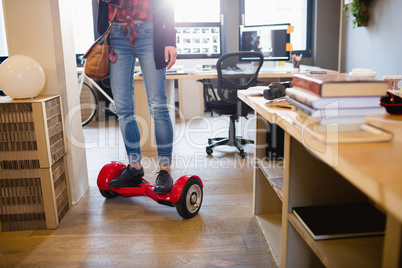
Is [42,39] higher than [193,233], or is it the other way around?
[42,39]


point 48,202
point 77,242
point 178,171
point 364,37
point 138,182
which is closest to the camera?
point 77,242

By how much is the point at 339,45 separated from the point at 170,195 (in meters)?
4.15

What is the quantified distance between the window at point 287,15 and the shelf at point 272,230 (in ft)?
13.4

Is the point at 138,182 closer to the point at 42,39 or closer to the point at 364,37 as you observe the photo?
the point at 42,39

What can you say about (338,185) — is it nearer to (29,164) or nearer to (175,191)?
(175,191)

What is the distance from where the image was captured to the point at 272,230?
1763 millimetres

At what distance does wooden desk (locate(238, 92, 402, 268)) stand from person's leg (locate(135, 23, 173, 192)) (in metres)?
0.57

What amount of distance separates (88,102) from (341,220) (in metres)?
4.30

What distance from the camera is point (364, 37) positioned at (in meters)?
4.41

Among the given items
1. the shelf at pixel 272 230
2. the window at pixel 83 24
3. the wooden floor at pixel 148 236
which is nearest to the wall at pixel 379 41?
the wooden floor at pixel 148 236

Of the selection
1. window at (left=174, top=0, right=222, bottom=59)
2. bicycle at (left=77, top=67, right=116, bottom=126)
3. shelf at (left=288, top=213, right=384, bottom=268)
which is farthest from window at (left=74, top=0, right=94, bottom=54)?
shelf at (left=288, top=213, right=384, bottom=268)

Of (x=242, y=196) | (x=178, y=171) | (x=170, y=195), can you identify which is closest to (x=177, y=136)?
(x=178, y=171)

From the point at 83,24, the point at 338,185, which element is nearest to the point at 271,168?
the point at 338,185

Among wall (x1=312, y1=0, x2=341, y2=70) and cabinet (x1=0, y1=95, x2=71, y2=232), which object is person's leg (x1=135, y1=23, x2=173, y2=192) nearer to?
cabinet (x1=0, y1=95, x2=71, y2=232)
